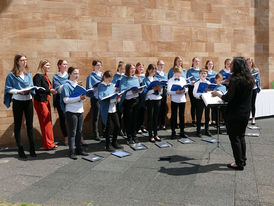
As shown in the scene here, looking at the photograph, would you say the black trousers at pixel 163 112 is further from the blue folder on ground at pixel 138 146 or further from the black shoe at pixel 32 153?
the black shoe at pixel 32 153

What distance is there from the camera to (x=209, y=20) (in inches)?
343

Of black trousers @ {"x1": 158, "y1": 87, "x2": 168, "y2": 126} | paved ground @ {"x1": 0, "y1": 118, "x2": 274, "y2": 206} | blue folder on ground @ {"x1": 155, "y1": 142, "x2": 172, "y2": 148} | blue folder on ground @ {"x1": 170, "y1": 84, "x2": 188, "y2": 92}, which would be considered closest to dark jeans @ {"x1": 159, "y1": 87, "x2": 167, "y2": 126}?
black trousers @ {"x1": 158, "y1": 87, "x2": 168, "y2": 126}

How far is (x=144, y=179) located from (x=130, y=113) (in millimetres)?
2192

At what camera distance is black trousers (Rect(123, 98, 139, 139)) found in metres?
6.18

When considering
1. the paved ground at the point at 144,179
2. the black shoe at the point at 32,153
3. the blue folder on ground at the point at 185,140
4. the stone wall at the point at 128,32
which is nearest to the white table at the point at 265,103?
the stone wall at the point at 128,32

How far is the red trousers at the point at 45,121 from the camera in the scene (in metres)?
5.91

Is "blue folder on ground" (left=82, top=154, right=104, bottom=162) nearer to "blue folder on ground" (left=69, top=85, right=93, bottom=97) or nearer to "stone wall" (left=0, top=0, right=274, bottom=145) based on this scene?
"blue folder on ground" (left=69, top=85, right=93, bottom=97)

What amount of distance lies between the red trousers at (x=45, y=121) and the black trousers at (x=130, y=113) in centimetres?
172

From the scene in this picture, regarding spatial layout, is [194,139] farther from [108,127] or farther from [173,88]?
[108,127]

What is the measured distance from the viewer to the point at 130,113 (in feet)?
20.3

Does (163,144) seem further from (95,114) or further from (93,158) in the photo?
(95,114)

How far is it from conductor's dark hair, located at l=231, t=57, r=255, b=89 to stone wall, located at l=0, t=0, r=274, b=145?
12.4 feet

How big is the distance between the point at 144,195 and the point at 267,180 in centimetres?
193

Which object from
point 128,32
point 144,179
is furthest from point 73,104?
point 128,32
